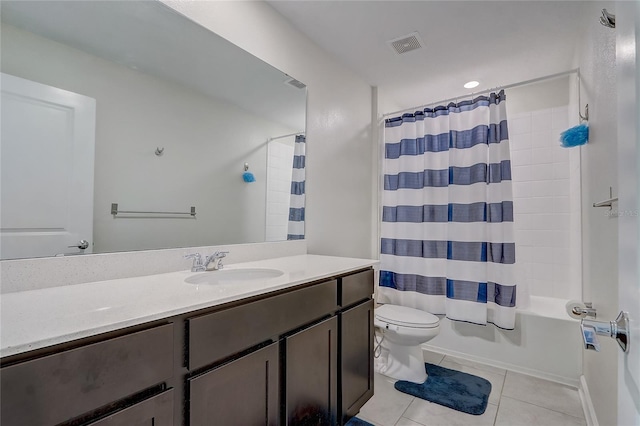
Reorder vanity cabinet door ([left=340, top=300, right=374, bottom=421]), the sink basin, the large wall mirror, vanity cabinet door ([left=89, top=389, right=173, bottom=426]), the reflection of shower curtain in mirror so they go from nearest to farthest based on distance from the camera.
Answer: vanity cabinet door ([left=89, top=389, right=173, bottom=426]) < the large wall mirror < the sink basin < vanity cabinet door ([left=340, top=300, right=374, bottom=421]) < the reflection of shower curtain in mirror

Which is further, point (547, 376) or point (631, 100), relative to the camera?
point (547, 376)

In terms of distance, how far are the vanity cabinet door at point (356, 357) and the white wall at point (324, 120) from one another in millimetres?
639

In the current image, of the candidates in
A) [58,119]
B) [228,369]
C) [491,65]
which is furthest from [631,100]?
[491,65]

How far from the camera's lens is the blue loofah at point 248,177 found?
1756 mm

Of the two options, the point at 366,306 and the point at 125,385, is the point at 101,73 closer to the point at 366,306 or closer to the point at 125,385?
the point at 125,385

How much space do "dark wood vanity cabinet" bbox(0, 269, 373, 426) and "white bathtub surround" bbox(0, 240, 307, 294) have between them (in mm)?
538

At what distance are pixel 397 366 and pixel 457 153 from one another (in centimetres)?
170

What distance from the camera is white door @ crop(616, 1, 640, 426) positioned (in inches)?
18.1

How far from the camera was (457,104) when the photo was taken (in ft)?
8.06

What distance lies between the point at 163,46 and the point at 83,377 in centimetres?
136

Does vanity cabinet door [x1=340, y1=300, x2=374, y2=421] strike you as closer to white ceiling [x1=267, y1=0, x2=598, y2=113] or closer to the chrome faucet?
the chrome faucet

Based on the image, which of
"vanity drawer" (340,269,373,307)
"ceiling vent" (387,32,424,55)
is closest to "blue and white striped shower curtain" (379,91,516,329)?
"ceiling vent" (387,32,424,55)

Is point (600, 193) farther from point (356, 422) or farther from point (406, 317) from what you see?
point (356, 422)

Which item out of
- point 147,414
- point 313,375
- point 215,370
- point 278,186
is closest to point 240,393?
point 215,370
